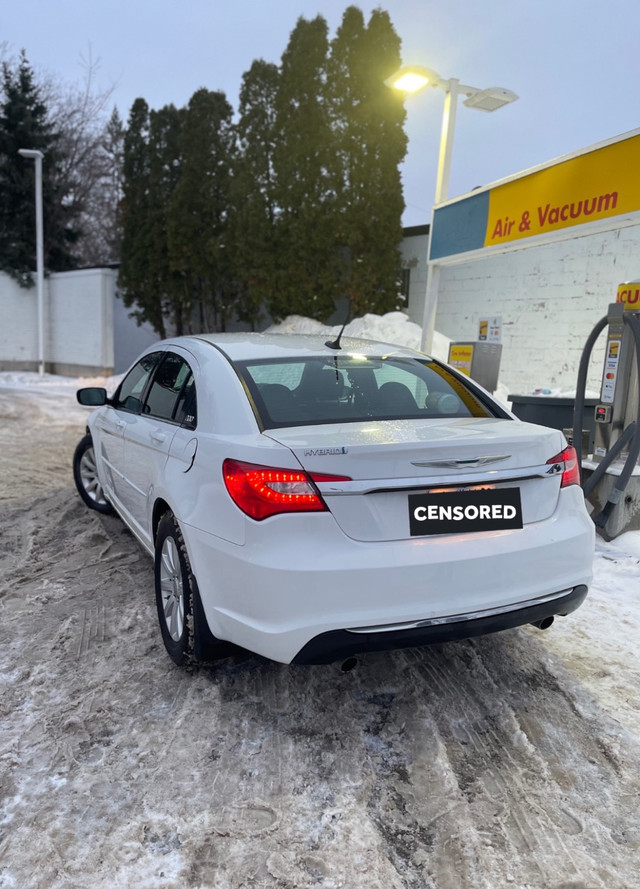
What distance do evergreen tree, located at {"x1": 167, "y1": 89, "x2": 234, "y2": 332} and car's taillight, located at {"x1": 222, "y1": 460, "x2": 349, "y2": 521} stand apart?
1515cm

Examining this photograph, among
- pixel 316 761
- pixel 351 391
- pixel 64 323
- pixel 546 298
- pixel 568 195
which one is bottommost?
pixel 316 761

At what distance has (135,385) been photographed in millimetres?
4574

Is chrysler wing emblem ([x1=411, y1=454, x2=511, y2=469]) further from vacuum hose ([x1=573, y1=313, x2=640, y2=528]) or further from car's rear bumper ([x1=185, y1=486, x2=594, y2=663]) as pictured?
vacuum hose ([x1=573, y1=313, x2=640, y2=528])

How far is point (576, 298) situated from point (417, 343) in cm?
283

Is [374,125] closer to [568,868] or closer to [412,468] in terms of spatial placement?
[412,468]

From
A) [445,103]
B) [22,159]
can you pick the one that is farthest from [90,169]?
[445,103]

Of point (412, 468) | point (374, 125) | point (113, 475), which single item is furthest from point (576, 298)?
Result: point (412, 468)

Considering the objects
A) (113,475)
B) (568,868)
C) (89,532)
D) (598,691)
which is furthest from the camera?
(89,532)

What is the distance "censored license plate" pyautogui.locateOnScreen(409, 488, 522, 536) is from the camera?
2.49m

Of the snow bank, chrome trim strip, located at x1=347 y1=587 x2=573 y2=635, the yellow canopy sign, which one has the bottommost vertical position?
chrome trim strip, located at x1=347 y1=587 x2=573 y2=635

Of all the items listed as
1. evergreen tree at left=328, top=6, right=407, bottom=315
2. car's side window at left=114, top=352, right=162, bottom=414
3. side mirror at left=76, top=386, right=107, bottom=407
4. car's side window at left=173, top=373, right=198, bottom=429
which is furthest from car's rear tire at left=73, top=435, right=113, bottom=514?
evergreen tree at left=328, top=6, right=407, bottom=315

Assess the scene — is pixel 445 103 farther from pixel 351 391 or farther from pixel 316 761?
pixel 316 761

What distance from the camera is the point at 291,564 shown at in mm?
2408

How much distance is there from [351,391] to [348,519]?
975 mm
